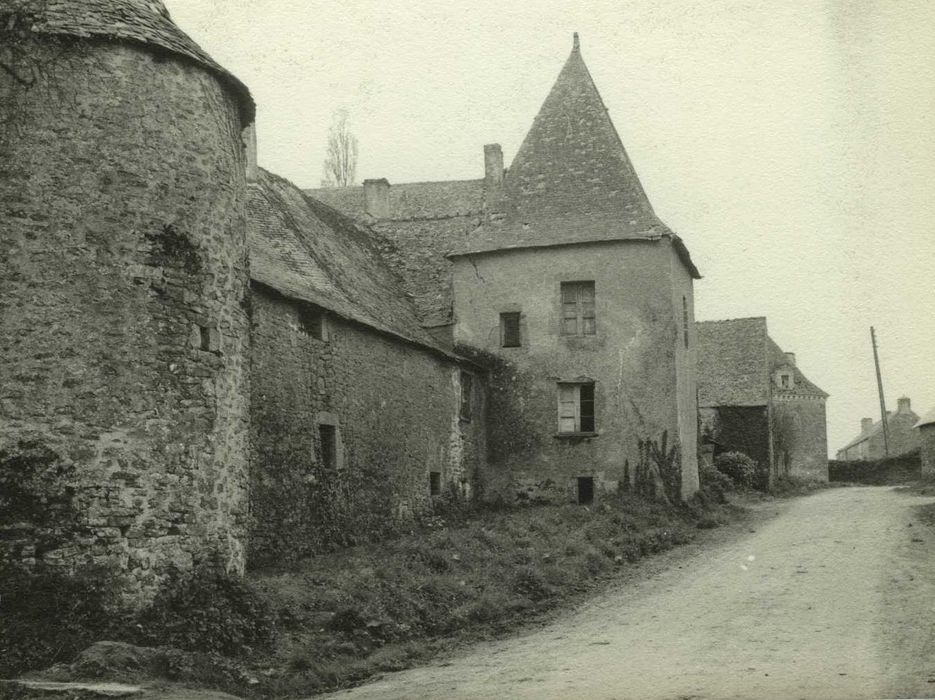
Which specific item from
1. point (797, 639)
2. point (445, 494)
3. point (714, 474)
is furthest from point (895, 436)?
point (797, 639)

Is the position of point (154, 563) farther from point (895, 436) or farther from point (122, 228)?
point (895, 436)

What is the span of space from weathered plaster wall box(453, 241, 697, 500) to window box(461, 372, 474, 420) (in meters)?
0.99

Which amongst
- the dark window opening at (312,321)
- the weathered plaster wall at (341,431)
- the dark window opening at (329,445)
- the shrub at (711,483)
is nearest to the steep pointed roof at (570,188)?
the weathered plaster wall at (341,431)

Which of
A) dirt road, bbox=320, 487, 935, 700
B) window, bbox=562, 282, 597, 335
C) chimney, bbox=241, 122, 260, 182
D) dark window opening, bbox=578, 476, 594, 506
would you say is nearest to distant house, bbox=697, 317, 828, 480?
dark window opening, bbox=578, 476, 594, 506

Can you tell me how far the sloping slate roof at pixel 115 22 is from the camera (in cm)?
975

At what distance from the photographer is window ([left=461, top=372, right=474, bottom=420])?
22.1 metres

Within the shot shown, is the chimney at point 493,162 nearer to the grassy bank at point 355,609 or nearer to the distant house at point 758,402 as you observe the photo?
the distant house at point 758,402

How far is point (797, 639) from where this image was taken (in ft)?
31.6

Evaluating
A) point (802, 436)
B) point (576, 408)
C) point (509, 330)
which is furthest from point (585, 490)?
point (802, 436)

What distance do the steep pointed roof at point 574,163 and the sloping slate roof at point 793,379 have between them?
79.3ft

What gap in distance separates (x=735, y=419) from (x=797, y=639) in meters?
30.6

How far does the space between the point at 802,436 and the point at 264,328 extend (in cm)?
3650

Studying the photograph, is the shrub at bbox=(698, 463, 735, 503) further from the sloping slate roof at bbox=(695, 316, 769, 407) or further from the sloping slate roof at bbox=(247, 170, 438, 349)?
the sloping slate roof at bbox=(247, 170, 438, 349)

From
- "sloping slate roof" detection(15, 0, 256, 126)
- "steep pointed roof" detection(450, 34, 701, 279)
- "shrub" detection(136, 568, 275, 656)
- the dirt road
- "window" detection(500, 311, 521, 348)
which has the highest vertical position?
"steep pointed roof" detection(450, 34, 701, 279)
